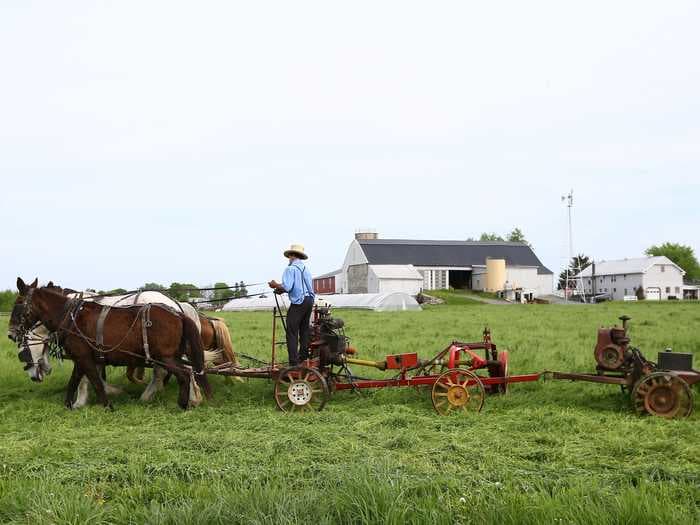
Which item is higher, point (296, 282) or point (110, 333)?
point (296, 282)

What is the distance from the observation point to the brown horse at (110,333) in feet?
31.9

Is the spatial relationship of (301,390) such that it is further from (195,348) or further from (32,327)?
(32,327)

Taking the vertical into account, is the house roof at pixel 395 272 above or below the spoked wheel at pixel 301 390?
above

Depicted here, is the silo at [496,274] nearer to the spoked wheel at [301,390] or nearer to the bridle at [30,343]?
the spoked wheel at [301,390]

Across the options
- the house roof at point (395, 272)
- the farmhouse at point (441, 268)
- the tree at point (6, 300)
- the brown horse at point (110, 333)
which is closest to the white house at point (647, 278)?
the farmhouse at point (441, 268)

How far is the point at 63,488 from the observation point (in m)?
5.32

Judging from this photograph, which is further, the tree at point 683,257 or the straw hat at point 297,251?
the tree at point 683,257

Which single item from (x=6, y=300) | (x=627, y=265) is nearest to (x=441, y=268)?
(x=627, y=265)

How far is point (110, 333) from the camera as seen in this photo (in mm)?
9789

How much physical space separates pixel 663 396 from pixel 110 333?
7200 mm

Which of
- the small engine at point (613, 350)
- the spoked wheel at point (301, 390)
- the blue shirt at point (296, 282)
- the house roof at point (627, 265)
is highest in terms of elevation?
the house roof at point (627, 265)

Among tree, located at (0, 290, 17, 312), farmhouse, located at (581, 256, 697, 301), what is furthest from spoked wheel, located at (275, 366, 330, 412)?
farmhouse, located at (581, 256, 697, 301)

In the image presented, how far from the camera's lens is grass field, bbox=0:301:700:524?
4770 mm

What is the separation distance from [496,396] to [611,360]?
153 cm
